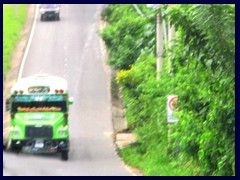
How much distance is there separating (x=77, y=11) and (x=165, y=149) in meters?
10.3

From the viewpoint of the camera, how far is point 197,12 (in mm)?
8773

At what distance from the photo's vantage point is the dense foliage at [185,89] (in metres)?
8.95

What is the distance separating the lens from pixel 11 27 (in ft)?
83.9

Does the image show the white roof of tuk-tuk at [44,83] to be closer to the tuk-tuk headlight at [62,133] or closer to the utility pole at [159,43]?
the tuk-tuk headlight at [62,133]

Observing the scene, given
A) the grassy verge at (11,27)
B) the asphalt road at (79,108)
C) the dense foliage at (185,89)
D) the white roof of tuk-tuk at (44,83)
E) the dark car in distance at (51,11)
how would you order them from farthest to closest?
the dark car in distance at (51,11)
the grassy verge at (11,27)
the white roof of tuk-tuk at (44,83)
the asphalt road at (79,108)
the dense foliage at (185,89)

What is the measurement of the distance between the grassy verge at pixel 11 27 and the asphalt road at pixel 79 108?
127 centimetres

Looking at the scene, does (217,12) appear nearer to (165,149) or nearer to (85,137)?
(165,149)

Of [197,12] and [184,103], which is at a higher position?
[197,12]

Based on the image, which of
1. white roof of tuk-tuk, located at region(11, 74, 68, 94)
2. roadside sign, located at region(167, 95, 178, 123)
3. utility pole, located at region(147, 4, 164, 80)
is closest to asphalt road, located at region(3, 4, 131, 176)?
white roof of tuk-tuk, located at region(11, 74, 68, 94)

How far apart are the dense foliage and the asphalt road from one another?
553mm

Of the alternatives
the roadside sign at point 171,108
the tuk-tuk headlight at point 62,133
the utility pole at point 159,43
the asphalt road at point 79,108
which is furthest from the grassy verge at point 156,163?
the utility pole at point 159,43

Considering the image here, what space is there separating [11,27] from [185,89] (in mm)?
14426

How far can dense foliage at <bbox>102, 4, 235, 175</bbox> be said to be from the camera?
8.95 m

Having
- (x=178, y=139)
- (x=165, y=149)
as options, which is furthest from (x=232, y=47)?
(x=165, y=149)
